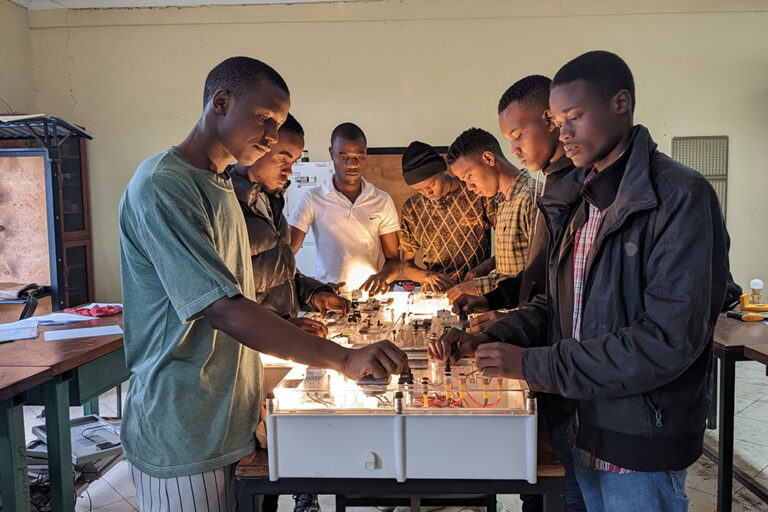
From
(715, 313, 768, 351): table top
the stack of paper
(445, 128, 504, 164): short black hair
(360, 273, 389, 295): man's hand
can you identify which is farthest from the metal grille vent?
the stack of paper

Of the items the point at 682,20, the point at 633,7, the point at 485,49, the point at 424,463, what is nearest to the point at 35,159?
the point at 485,49

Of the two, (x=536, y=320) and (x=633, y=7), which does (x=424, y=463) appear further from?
(x=633, y=7)

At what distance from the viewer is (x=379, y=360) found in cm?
144

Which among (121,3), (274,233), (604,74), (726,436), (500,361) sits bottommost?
(726,436)

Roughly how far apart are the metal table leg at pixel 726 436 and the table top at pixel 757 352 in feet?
0.27

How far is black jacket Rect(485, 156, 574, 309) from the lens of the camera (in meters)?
2.26

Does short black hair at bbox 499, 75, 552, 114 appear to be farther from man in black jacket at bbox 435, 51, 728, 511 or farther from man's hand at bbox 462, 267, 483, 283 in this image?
man's hand at bbox 462, 267, 483, 283

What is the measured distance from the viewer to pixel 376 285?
3318 millimetres

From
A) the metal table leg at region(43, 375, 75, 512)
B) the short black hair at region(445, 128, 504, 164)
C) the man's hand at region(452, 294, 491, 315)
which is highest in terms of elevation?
the short black hair at region(445, 128, 504, 164)

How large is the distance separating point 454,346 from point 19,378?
5.92ft

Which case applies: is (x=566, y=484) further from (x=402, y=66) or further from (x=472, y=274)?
(x=402, y=66)

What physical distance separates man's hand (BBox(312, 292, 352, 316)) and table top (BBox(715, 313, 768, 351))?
6.05 feet

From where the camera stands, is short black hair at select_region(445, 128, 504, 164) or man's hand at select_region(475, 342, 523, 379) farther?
short black hair at select_region(445, 128, 504, 164)

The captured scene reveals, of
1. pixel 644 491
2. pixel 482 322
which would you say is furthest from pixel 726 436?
pixel 644 491
